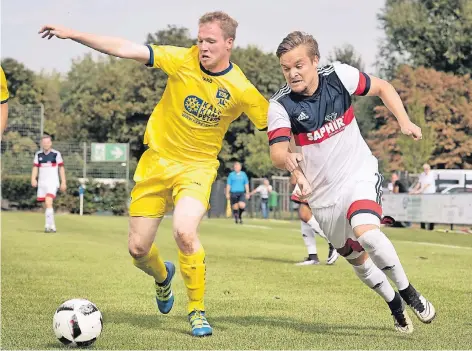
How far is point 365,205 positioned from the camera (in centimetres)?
765

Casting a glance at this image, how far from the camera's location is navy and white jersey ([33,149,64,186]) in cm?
2459

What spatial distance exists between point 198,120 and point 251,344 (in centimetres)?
210

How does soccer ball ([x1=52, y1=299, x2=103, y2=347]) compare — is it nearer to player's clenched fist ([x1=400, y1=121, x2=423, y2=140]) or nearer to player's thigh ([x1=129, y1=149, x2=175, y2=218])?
player's thigh ([x1=129, y1=149, x2=175, y2=218])

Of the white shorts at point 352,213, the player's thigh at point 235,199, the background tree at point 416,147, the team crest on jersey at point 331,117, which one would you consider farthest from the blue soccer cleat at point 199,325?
the background tree at point 416,147

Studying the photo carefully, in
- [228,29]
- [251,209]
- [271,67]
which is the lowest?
[251,209]

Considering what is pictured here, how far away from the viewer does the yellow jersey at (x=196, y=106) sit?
27.1 ft

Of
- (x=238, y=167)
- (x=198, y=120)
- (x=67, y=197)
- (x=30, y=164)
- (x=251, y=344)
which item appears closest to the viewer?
(x=251, y=344)

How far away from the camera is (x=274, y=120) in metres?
7.79

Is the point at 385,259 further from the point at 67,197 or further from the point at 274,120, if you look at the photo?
the point at 67,197

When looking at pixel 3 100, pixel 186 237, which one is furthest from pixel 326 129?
pixel 3 100

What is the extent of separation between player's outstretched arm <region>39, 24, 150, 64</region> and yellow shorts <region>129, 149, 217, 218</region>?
2.99ft

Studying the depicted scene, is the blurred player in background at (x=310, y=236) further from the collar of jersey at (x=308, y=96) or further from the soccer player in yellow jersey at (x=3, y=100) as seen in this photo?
the soccer player in yellow jersey at (x=3, y=100)

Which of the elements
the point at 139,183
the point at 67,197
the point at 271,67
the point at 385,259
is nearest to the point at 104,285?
the point at 139,183

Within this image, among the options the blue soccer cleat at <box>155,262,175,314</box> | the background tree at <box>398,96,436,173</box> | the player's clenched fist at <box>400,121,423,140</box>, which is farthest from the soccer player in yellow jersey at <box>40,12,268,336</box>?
the background tree at <box>398,96,436,173</box>
